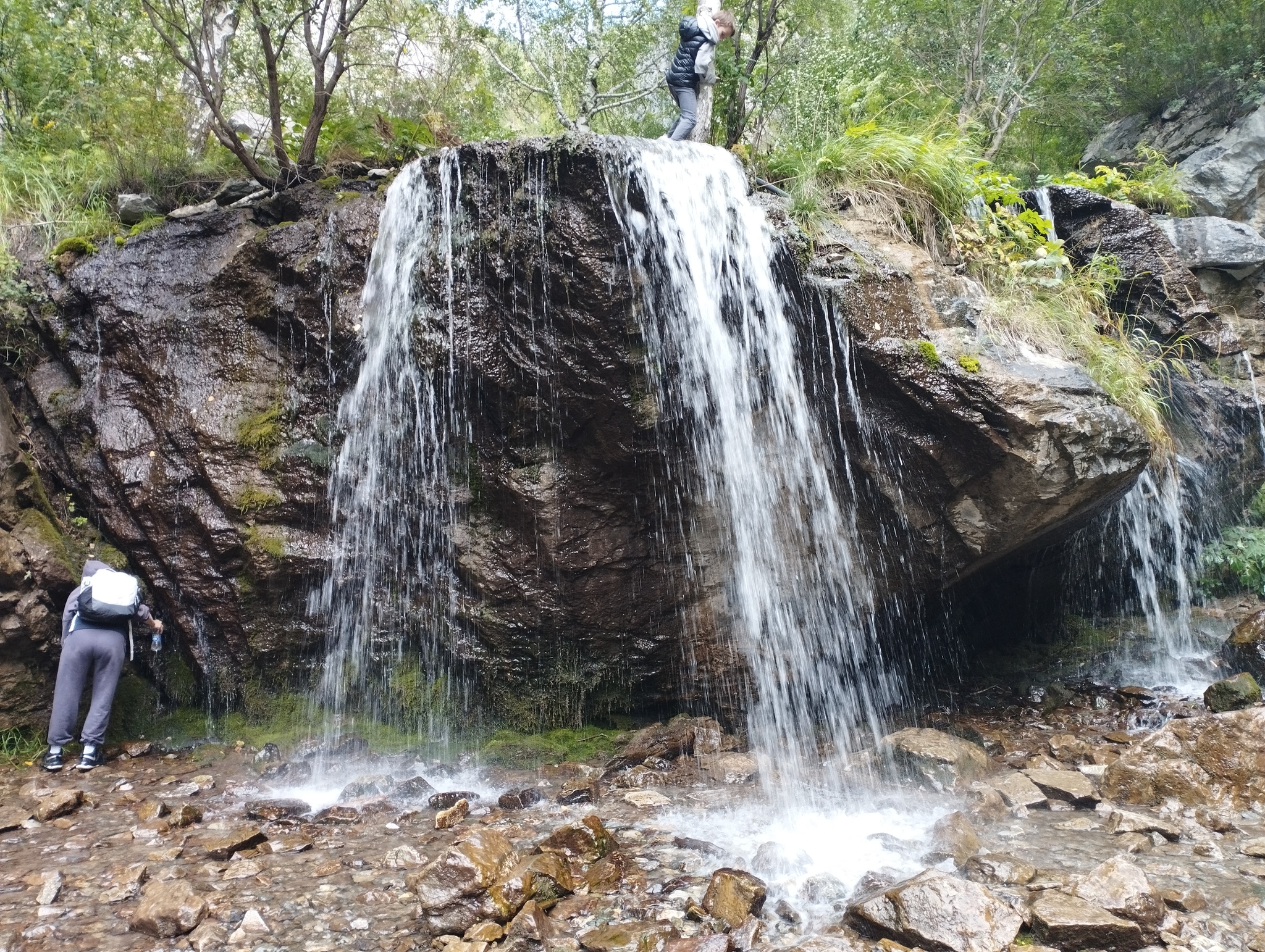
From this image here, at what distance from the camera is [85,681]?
6328 mm

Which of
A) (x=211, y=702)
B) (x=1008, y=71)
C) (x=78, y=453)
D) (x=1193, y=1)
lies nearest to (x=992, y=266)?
(x=1008, y=71)

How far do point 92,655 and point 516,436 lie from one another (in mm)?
3729

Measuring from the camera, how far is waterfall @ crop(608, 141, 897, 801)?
5.93 meters

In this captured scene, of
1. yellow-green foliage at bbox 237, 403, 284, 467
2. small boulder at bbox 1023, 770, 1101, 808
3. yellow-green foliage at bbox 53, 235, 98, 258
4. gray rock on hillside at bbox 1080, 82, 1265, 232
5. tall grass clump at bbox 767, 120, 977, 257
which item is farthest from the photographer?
gray rock on hillside at bbox 1080, 82, 1265, 232

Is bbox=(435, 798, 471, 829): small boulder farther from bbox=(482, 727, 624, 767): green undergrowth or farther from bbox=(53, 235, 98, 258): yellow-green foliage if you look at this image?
bbox=(53, 235, 98, 258): yellow-green foliage

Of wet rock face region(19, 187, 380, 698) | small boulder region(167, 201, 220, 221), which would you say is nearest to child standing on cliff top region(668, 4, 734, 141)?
wet rock face region(19, 187, 380, 698)

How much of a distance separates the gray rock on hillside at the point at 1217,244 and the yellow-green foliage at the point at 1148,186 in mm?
774

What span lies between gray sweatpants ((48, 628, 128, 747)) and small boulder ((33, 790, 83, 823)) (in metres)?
0.97

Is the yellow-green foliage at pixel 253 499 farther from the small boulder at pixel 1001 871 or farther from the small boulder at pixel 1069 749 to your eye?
the small boulder at pixel 1069 749

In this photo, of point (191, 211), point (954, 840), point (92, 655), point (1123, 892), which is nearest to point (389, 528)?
point (92, 655)

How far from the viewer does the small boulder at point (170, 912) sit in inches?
138

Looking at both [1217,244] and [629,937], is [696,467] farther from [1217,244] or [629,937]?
[1217,244]

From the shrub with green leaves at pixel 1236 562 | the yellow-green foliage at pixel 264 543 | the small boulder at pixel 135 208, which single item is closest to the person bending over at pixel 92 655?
the yellow-green foliage at pixel 264 543

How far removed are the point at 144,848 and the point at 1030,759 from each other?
18.6ft
